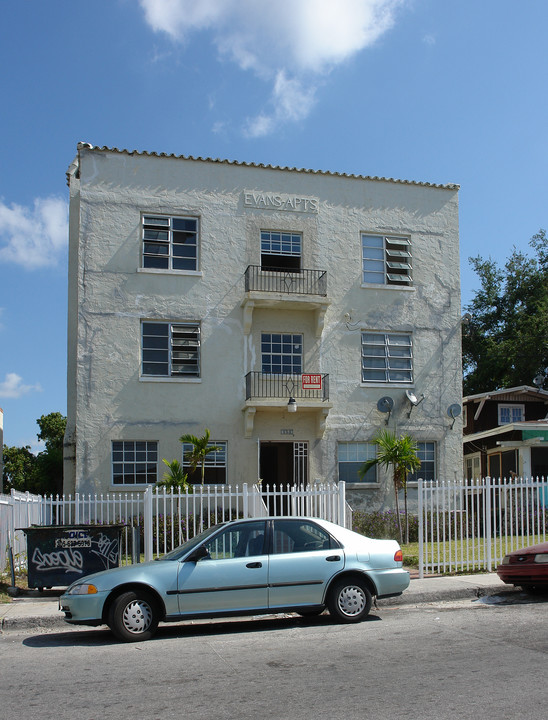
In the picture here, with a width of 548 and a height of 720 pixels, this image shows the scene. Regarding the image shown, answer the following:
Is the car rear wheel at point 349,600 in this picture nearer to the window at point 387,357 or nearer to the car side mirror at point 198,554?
the car side mirror at point 198,554

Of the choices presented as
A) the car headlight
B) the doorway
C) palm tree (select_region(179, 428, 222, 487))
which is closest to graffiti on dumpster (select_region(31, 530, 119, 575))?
the car headlight

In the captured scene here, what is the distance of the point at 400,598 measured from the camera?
1191cm

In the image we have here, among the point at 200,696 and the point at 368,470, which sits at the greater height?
the point at 368,470

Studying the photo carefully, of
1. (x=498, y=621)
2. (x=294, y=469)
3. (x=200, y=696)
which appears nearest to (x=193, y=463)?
(x=294, y=469)

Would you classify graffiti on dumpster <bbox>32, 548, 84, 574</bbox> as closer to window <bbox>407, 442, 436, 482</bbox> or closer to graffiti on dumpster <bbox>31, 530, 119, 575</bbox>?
graffiti on dumpster <bbox>31, 530, 119, 575</bbox>

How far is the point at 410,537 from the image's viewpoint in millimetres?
20469

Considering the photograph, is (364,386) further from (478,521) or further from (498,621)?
(498,621)

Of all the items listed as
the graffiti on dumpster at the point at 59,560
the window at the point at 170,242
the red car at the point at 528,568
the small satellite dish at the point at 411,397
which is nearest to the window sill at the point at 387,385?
the small satellite dish at the point at 411,397

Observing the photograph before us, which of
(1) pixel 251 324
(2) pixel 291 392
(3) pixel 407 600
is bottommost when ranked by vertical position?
(3) pixel 407 600

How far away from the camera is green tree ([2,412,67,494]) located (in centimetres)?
3469

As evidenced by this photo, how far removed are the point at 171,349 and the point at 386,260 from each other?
708 cm

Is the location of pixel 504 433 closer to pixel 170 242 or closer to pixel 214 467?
pixel 214 467

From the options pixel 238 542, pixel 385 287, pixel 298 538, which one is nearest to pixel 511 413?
pixel 385 287

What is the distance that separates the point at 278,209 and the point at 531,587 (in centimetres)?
1343
